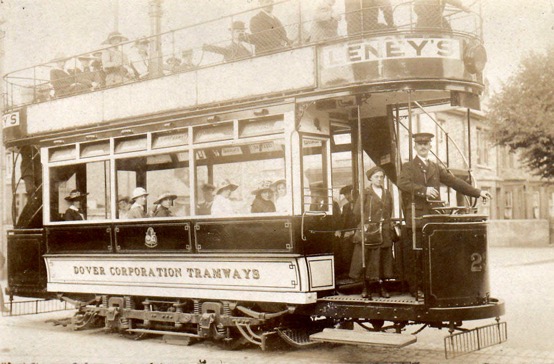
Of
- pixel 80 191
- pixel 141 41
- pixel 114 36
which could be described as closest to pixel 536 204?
pixel 114 36

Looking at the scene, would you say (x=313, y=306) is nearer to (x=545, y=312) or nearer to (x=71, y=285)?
(x=71, y=285)

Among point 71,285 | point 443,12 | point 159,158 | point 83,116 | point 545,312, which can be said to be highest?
point 443,12

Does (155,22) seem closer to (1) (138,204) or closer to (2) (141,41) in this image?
(2) (141,41)

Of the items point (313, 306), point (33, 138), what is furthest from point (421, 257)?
point (33, 138)

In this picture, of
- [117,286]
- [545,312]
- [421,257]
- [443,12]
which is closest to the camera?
[421,257]

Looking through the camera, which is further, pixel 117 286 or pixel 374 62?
pixel 117 286

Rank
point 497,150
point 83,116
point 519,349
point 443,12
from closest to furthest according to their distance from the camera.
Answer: point 443,12, point 519,349, point 83,116, point 497,150

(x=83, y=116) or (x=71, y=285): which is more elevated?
(x=83, y=116)
